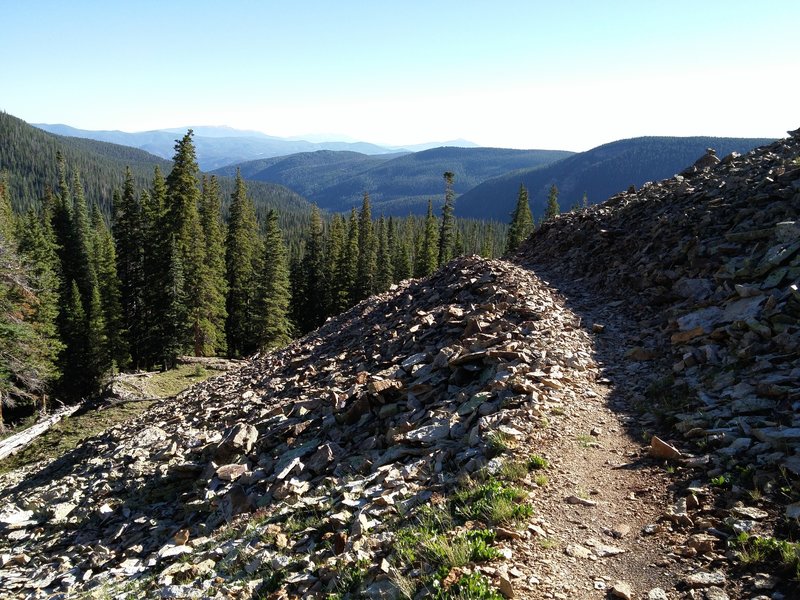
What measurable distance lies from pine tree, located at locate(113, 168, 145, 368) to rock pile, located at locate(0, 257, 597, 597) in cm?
3202

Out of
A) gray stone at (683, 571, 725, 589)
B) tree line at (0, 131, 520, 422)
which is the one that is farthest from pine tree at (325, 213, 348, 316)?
gray stone at (683, 571, 725, 589)

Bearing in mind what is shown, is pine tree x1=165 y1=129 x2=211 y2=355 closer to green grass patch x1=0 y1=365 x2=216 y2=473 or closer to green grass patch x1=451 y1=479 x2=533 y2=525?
green grass patch x1=0 y1=365 x2=216 y2=473

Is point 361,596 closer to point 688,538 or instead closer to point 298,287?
point 688,538

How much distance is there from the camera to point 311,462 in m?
10.3

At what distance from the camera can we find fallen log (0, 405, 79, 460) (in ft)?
67.9

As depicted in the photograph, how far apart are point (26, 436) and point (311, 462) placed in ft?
61.1

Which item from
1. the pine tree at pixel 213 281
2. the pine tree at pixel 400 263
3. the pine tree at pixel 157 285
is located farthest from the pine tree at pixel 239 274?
the pine tree at pixel 400 263

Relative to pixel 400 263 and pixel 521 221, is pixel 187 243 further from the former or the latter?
pixel 521 221

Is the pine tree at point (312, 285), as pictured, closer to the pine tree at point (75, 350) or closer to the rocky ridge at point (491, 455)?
the pine tree at point (75, 350)

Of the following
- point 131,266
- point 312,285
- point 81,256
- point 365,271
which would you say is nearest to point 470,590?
point 131,266

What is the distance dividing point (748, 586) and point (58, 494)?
15247mm

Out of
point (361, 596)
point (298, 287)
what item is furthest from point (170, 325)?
point (361, 596)

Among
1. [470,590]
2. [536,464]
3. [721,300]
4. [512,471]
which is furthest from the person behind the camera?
[721,300]

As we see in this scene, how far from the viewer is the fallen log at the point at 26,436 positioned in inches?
814
